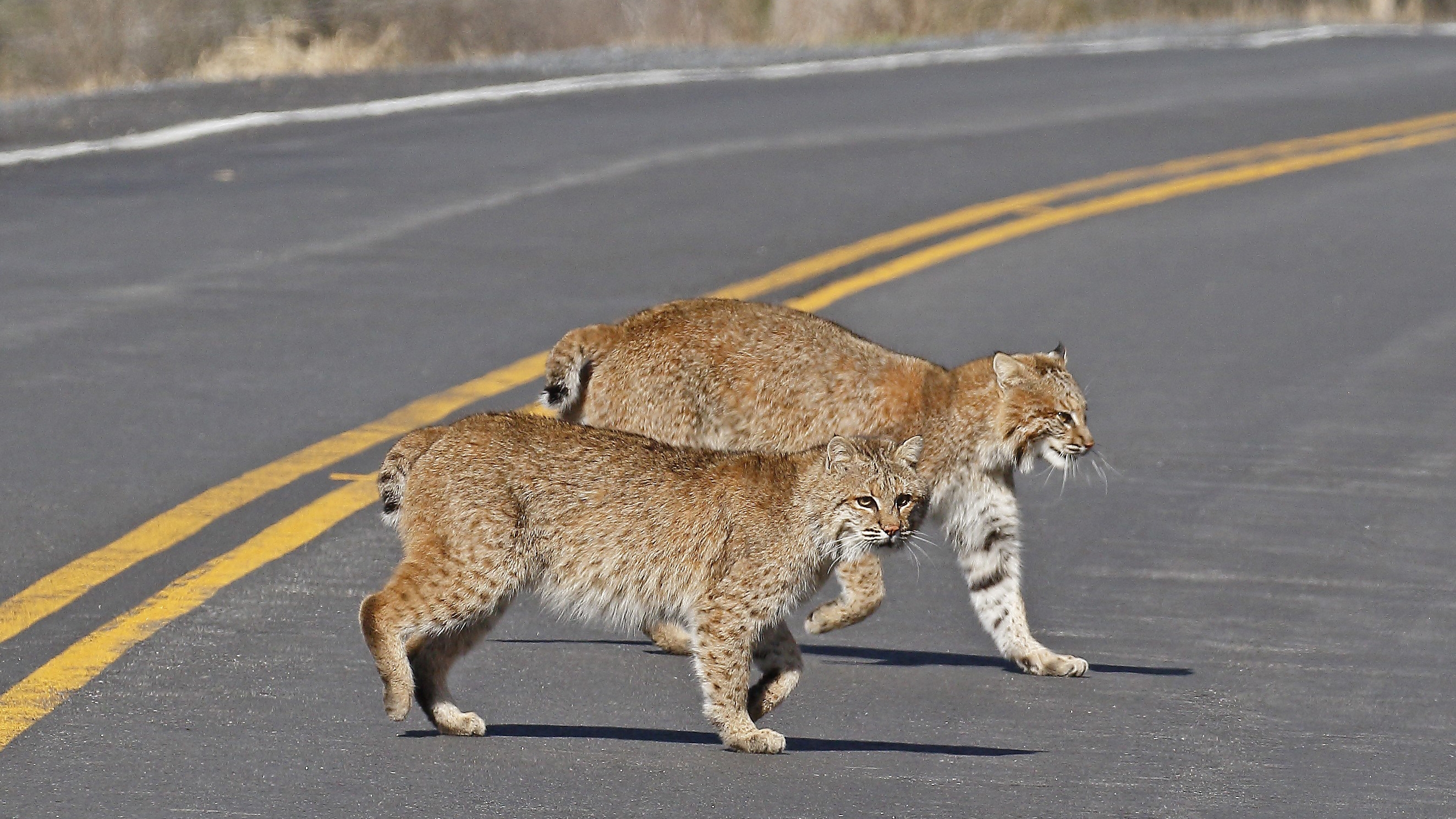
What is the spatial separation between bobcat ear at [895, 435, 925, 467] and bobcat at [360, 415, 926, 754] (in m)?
0.02

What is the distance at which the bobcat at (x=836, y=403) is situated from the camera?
775 centimetres

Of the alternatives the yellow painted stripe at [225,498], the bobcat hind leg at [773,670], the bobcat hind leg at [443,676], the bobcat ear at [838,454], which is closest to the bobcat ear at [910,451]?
the bobcat ear at [838,454]

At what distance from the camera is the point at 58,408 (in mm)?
9898

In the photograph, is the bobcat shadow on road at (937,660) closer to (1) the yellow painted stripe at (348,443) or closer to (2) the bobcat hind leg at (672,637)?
(2) the bobcat hind leg at (672,637)

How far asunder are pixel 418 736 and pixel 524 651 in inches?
38.5

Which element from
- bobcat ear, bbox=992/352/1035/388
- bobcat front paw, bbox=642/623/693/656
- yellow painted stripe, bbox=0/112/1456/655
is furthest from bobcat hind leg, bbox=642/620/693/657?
yellow painted stripe, bbox=0/112/1456/655

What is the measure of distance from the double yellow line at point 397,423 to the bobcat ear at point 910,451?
235cm

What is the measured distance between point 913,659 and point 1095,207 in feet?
28.6

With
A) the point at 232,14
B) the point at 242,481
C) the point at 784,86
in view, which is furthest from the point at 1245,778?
the point at 232,14

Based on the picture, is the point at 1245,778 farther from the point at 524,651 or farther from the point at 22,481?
the point at 22,481

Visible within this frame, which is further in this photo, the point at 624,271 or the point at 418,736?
the point at 624,271

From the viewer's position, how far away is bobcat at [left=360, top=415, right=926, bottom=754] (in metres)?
6.31

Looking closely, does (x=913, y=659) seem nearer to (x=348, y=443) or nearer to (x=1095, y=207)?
(x=348, y=443)

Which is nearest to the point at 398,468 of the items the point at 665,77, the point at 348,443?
the point at 348,443
